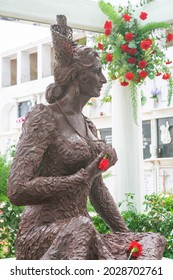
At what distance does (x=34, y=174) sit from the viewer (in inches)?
80.0

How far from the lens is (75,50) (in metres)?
2.19

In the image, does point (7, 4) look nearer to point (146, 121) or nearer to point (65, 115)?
point (65, 115)

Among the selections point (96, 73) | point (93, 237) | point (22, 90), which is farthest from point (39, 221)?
point (22, 90)

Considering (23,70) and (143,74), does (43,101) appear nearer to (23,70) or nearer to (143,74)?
(23,70)

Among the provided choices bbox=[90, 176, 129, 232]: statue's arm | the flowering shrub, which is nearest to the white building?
the flowering shrub

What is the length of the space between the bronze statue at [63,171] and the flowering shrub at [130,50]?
1.62m

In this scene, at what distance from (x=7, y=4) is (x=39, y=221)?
6.81 feet

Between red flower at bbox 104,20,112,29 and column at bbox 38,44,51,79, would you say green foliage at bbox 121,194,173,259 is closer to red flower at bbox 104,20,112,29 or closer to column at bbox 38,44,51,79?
red flower at bbox 104,20,112,29

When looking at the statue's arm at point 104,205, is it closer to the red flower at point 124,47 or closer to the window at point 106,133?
the red flower at point 124,47

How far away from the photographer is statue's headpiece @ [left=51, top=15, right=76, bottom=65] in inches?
83.5

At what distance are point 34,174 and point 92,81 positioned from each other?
0.49m

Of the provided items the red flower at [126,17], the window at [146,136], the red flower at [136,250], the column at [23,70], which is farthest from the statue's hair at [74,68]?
the window at [146,136]

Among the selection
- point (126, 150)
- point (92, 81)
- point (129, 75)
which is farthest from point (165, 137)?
point (92, 81)
